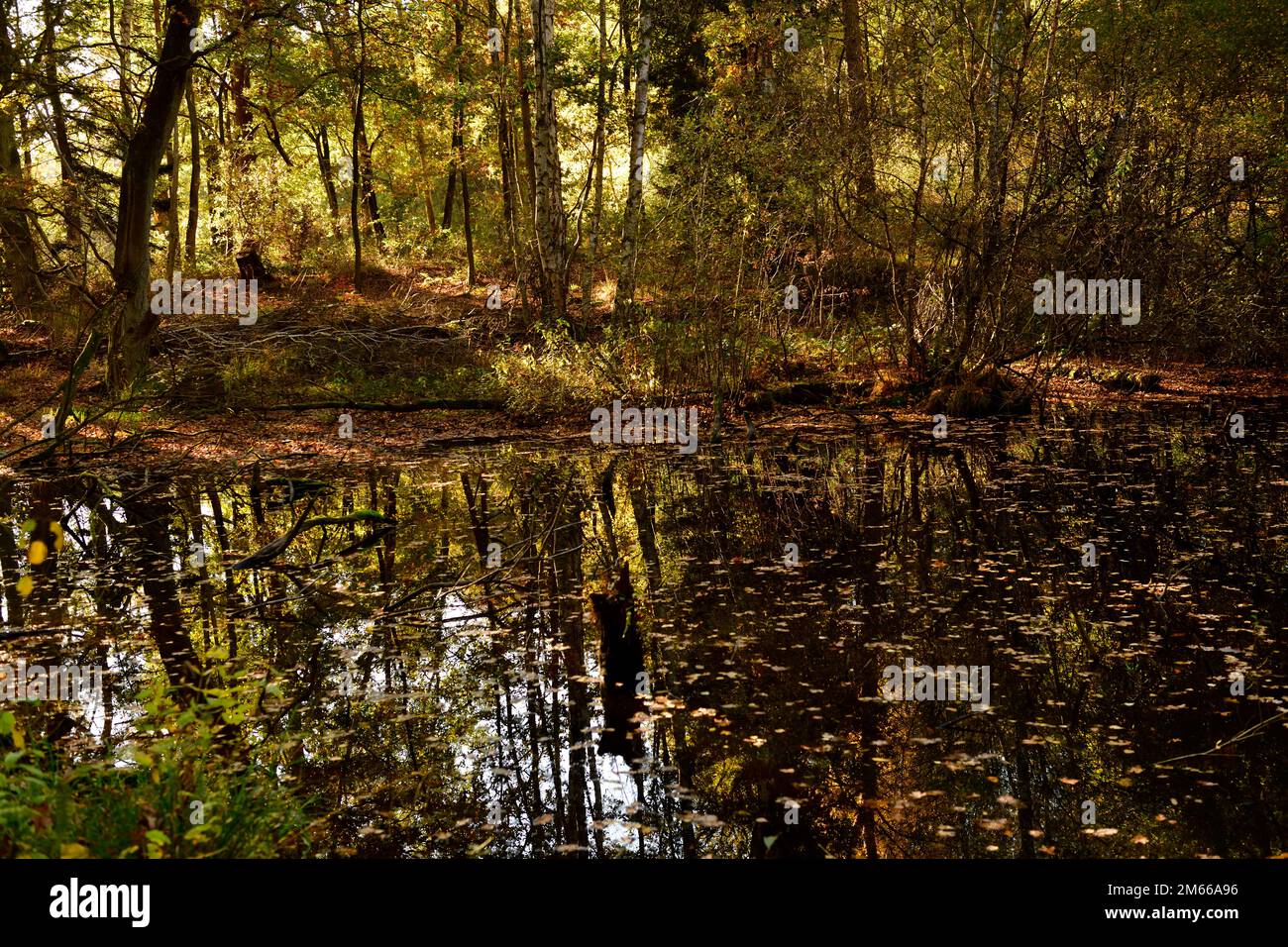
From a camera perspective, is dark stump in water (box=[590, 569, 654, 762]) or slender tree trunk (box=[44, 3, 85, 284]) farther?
slender tree trunk (box=[44, 3, 85, 284])

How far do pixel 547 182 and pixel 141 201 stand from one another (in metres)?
7.10

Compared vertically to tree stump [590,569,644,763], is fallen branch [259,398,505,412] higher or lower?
higher

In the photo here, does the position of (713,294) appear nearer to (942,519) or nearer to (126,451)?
(942,519)

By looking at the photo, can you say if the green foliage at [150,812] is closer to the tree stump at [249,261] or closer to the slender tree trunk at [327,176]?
the tree stump at [249,261]

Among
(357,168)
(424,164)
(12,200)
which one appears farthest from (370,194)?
(12,200)

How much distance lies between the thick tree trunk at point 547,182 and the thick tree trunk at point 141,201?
613 centimetres

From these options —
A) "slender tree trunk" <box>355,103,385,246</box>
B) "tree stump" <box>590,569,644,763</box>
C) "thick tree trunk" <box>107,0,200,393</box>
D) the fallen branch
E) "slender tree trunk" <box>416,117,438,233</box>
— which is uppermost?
"slender tree trunk" <box>416,117,438,233</box>

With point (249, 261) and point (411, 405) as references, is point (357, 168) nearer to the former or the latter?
point (249, 261)

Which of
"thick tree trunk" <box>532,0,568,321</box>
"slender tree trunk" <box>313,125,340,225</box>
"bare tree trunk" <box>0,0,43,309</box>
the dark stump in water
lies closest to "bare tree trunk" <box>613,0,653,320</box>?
"thick tree trunk" <box>532,0,568,321</box>

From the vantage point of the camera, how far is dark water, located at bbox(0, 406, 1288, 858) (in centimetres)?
474

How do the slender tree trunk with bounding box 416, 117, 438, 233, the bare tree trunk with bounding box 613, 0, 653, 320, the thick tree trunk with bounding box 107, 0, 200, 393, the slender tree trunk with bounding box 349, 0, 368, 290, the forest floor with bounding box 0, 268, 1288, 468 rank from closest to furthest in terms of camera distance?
the thick tree trunk with bounding box 107, 0, 200, 393, the forest floor with bounding box 0, 268, 1288, 468, the bare tree trunk with bounding box 613, 0, 653, 320, the slender tree trunk with bounding box 349, 0, 368, 290, the slender tree trunk with bounding box 416, 117, 438, 233

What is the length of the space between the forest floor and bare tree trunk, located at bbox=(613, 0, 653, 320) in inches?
81.6

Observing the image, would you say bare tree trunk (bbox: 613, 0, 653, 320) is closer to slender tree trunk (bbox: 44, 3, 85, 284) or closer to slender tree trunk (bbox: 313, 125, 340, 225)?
slender tree trunk (bbox: 44, 3, 85, 284)

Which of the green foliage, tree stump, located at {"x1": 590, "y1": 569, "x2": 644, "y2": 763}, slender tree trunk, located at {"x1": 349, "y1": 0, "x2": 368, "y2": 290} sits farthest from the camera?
slender tree trunk, located at {"x1": 349, "y1": 0, "x2": 368, "y2": 290}
